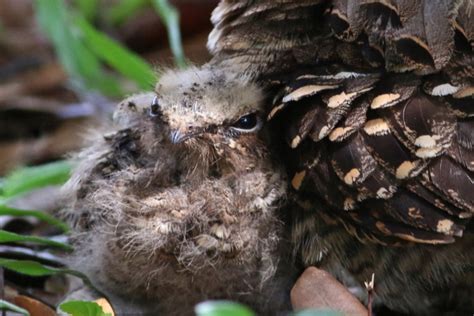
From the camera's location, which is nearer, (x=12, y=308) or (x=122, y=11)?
(x=12, y=308)

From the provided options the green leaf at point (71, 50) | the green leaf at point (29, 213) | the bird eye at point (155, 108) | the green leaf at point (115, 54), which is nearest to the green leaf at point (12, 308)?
the green leaf at point (29, 213)

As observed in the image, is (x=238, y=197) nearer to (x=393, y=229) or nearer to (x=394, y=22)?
(x=393, y=229)

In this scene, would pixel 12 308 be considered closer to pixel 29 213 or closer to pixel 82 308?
pixel 82 308

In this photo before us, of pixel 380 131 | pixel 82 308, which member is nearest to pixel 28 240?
pixel 82 308

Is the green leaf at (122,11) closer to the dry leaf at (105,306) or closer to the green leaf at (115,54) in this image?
the green leaf at (115,54)

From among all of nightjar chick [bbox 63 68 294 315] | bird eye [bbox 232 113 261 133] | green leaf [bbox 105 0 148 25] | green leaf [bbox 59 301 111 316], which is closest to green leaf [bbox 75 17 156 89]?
green leaf [bbox 105 0 148 25]

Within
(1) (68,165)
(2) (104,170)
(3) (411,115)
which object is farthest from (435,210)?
(1) (68,165)
